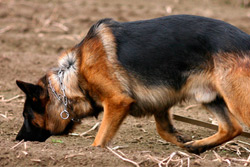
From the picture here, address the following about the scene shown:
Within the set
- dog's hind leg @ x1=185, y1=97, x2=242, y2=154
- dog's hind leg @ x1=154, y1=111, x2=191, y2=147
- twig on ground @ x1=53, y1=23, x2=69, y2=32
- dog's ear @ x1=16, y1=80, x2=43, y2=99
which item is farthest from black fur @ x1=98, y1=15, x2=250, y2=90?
twig on ground @ x1=53, y1=23, x2=69, y2=32

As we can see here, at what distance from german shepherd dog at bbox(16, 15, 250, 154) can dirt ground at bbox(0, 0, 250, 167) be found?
0.37 meters

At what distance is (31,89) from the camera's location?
5.07m

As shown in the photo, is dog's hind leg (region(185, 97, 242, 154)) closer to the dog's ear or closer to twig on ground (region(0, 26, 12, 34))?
the dog's ear

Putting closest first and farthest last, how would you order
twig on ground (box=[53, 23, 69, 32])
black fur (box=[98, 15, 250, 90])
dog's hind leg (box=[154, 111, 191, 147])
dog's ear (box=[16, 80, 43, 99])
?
1. black fur (box=[98, 15, 250, 90])
2. dog's ear (box=[16, 80, 43, 99])
3. dog's hind leg (box=[154, 111, 191, 147])
4. twig on ground (box=[53, 23, 69, 32])

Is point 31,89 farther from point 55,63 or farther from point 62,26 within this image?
point 62,26

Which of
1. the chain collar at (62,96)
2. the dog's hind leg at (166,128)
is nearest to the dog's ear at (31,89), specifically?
the chain collar at (62,96)

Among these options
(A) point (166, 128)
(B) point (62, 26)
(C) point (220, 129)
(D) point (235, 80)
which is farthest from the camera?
(B) point (62, 26)

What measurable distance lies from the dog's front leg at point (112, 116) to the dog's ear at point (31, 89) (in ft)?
2.74

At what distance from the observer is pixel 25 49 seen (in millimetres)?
8875

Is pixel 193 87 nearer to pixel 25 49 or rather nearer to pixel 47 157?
pixel 47 157

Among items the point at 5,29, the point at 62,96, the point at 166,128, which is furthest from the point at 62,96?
the point at 5,29

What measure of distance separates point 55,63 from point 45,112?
2.83 metres

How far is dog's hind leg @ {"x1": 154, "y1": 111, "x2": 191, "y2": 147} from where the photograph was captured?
5.50 m

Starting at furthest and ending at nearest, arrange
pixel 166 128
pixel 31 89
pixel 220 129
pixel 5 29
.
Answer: pixel 5 29 < pixel 166 128 < pixel 220 129 < pixel 31 89
